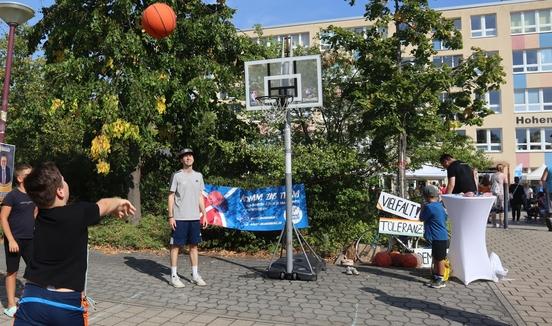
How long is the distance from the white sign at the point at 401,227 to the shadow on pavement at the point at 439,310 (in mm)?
2105

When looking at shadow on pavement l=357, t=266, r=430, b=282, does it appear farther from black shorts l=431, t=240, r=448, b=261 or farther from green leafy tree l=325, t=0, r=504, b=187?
green leafy tree l=325, t=0, r=504, b=187

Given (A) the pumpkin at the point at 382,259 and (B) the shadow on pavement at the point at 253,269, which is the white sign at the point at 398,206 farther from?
(B) the shadow on pavement at the point at 253,269

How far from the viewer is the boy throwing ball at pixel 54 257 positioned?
307 centimetres

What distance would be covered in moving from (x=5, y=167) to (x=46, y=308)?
6.22m

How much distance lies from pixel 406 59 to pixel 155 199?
7823 mm

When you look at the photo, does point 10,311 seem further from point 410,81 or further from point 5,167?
point 410,81

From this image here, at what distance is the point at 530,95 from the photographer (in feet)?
160

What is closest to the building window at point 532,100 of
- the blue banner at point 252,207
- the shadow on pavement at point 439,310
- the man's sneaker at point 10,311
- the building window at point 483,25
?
the building window at point 483,25

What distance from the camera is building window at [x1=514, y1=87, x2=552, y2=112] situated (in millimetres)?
48219

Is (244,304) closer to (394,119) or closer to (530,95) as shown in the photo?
(394,119)

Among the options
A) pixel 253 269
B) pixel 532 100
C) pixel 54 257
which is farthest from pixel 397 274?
pixel 532 100

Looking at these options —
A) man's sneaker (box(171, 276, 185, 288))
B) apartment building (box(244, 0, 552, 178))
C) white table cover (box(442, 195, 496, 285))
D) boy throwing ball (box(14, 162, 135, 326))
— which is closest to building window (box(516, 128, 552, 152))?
apartment building (box(244, 0, 552, 178))

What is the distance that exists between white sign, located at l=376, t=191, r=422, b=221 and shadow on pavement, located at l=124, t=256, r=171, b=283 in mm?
3884

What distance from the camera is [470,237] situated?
7.52 metres
